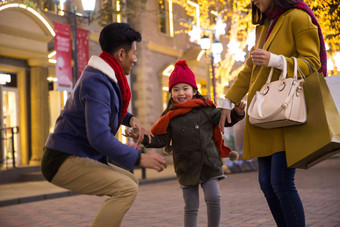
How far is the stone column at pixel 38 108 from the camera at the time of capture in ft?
61.3

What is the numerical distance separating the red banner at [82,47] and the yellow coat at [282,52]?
15.2 metres

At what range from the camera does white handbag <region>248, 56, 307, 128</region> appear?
366 cm

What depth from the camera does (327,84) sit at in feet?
12.2

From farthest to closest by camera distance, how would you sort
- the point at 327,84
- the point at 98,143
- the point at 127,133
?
the point at 127,133, the point at 327,84, the point at 98,143

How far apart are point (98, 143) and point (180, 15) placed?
25.2m

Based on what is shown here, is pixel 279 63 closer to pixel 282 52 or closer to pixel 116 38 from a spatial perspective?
pixel 282 52

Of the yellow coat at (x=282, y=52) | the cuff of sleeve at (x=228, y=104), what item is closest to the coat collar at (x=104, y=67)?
the yellow coat at (x=282, y=52)

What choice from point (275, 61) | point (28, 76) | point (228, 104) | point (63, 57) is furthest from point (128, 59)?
point (28, 76)

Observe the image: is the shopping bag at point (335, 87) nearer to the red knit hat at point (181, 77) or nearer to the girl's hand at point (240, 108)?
the girl's hand at point (240, 108)

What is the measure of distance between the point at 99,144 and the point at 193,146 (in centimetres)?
184

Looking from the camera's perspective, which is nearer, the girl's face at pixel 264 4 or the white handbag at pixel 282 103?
the white handbag at pixel 282 103

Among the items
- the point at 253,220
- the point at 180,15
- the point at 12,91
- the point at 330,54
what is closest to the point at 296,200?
the point at 253,220

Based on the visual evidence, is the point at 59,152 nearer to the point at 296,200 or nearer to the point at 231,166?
the point at 296,200

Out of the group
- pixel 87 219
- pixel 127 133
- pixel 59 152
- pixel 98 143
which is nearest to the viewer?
pixel 98 143
